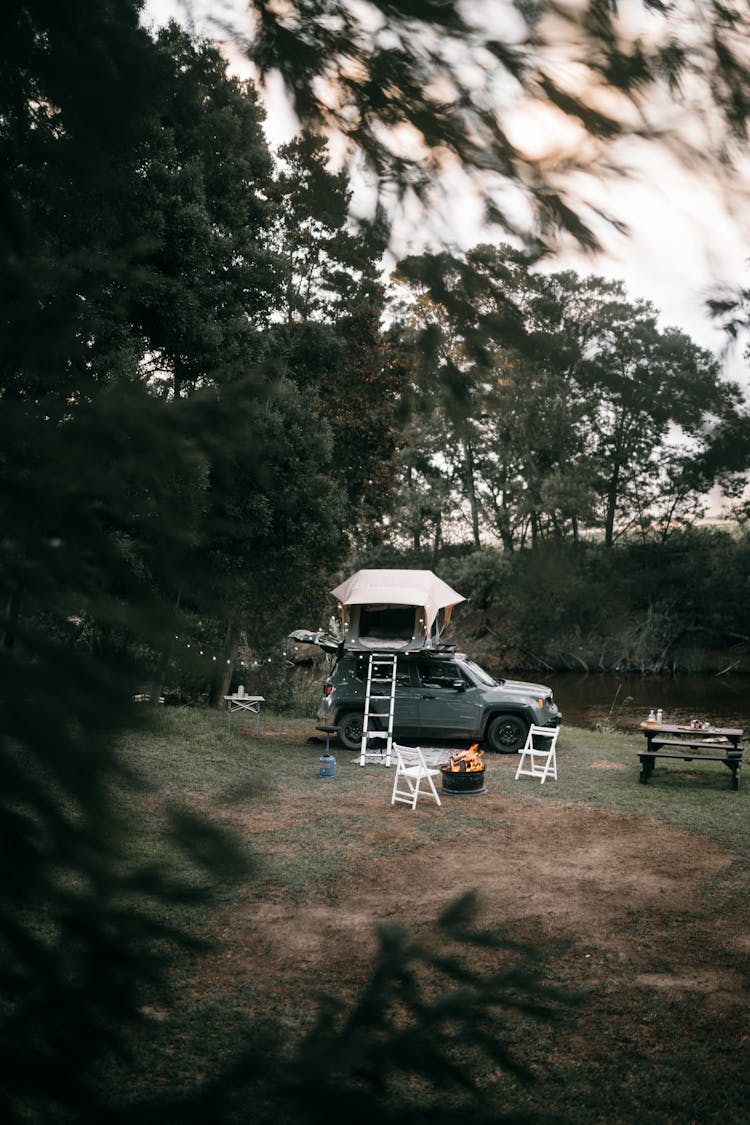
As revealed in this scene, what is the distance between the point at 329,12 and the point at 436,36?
31cm

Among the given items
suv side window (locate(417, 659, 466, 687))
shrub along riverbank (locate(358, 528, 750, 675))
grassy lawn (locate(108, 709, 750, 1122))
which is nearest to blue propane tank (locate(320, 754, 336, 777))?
grassy lawn (locate(108, 709, 750, 1122))

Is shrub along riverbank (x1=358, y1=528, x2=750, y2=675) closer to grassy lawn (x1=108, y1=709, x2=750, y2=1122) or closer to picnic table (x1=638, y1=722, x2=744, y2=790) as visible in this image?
grassy lawn (x1=108, y1=709, x2=750, y2=1122)

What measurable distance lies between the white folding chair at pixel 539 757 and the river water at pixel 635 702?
2224mm

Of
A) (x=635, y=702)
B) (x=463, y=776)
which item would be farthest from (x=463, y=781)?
Answer: (x=635, y=702)

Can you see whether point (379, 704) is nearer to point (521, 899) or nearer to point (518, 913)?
Result: point (521, 899)

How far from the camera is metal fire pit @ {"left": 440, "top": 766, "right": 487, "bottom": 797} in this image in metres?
10.4

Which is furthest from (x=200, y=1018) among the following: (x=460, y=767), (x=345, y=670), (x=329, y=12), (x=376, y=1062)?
(x=345, y=670)

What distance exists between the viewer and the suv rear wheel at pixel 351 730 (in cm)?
1381

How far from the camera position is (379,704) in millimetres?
13906

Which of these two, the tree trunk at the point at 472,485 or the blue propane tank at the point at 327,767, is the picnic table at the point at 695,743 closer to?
the blue propane tank at the point at 327,767

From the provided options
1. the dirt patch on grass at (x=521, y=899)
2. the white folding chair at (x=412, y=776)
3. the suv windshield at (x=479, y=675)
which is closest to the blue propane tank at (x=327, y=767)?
the white folding chair at (x=412, y=776)

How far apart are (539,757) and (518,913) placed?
691 cm

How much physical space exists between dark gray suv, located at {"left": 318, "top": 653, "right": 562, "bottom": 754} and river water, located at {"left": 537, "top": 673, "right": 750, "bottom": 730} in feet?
7.70

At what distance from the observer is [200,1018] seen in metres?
4.71
